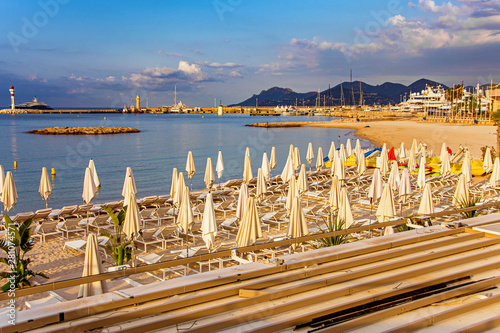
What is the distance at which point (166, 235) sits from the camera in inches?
354

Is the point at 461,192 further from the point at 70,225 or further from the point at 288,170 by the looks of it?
the point at 70,225

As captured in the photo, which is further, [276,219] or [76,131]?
[76,131]

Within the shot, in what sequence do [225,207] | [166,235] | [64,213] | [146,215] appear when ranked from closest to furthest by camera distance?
1. [166,235]
2. [146,215]
3. [64,213]
4. [225,207]

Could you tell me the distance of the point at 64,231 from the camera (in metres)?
9.88

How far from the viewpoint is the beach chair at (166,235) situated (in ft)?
28.5

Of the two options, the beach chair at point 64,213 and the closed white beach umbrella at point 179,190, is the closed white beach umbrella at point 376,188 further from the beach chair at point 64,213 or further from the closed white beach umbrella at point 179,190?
the beach chair at point 64,213

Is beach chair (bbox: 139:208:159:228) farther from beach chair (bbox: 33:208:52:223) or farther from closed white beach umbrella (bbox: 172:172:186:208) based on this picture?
beach chair (bbox: 33:208:52:223)

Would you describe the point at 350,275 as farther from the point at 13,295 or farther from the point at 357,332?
the point at 13,295

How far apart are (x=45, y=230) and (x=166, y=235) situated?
9.55 feet

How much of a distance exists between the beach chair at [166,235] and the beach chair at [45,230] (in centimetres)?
245

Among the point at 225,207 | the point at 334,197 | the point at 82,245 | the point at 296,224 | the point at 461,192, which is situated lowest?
the point at 82,245

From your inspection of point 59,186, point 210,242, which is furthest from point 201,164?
point 210,242

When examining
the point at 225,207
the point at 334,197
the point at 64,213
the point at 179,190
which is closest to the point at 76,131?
the point at 64,213

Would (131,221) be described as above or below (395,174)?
below
